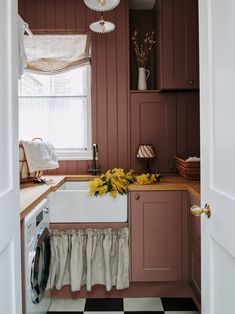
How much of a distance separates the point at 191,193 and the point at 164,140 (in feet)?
3.16

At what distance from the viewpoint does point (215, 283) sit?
1.25 metres

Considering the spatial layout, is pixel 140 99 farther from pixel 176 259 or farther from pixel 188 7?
pixel 176 259

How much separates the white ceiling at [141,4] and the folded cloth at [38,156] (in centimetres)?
167

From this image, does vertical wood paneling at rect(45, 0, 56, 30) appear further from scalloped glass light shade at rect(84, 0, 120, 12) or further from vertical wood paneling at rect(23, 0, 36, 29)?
scalloped glass light shade at rect(84, 0, 120, 12)

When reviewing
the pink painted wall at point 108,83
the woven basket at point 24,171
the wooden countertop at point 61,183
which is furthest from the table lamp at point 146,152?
the woven basket at point 24,171

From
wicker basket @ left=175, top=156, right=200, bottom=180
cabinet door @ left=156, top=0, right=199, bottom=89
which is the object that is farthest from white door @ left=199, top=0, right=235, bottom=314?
cabinet door @ left=156, top=0, right=199, bottom=89

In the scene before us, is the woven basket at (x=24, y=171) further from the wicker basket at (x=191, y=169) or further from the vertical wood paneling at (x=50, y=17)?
the vertical wood paneling at (x=50, y=17)

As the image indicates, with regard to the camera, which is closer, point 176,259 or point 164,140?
point 176,259

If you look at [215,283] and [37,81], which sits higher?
[37,81]

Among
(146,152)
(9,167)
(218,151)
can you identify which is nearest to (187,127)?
(146,152)

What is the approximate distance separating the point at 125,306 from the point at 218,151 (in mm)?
1656

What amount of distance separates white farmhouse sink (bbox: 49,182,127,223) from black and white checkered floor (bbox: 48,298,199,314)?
1.99 feet

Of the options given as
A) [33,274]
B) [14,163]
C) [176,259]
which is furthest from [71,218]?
[14,163]

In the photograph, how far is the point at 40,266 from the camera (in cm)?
198
